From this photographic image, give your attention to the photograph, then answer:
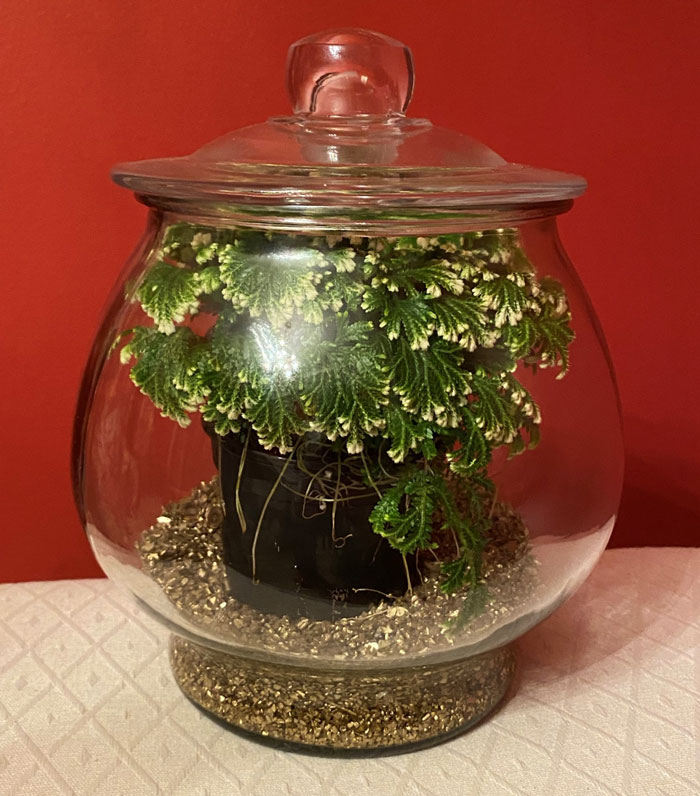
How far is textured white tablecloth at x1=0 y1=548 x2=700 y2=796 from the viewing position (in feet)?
2.20

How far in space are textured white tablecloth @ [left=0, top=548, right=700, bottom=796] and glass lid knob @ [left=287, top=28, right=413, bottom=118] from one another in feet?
1.65

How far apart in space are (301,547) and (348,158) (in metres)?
0.28

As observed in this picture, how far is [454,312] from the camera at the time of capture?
0.59 m

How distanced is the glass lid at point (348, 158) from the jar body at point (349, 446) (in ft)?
0.14

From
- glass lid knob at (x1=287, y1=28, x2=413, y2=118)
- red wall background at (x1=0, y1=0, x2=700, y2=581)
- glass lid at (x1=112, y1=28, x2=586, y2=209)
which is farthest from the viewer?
red wall background at (x1=0, y1=0, x2=700, y2=581)

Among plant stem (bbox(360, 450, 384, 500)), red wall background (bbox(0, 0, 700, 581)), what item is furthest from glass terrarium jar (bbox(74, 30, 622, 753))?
red wall background (bbox(0, 0, 700, 581))


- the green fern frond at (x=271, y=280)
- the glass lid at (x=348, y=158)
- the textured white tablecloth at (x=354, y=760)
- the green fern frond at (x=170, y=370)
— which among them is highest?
the glass lid at (x=348, y=158)

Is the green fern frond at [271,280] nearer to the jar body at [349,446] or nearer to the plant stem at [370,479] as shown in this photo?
the jar body at [349,446]

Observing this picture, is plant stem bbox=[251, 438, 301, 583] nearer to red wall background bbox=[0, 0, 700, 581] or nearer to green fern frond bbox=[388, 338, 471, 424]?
green fern frond bbox=[388, 338, 471, 424]

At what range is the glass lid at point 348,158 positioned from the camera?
0.56m

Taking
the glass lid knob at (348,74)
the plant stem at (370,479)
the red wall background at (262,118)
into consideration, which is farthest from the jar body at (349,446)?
the red wall background at (262,118)

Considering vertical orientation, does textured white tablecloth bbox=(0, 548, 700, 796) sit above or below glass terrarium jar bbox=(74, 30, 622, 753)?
below

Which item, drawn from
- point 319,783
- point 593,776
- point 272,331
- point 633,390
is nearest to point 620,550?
point 633,390

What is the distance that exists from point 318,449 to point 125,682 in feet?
1.11
